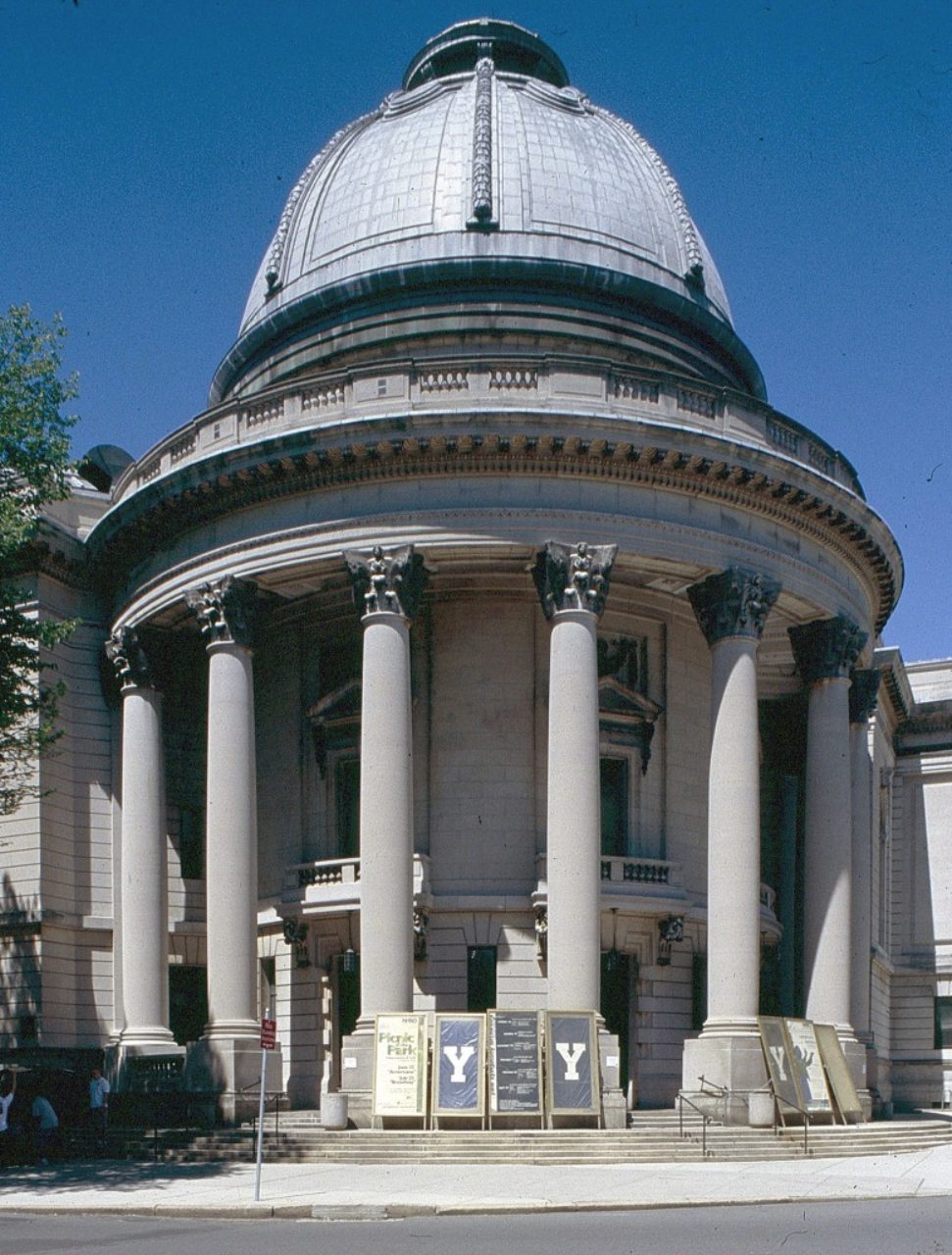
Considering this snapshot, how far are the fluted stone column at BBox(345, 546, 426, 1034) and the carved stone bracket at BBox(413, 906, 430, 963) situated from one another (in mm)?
2436

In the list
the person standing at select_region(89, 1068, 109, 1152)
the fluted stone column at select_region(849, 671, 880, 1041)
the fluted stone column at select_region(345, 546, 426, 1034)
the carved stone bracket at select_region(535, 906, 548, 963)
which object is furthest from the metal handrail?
the person standing at select_region(89, 1068, 109, 1152)

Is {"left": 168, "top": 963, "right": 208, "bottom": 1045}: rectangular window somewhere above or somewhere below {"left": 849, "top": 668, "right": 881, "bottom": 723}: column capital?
below

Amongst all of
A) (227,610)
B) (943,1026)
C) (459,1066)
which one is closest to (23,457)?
(227,610)

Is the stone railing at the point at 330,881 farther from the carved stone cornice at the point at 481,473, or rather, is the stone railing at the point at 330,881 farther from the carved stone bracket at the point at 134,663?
the carved stone cornice at the point at 481,473

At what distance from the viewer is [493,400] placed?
3378 cm

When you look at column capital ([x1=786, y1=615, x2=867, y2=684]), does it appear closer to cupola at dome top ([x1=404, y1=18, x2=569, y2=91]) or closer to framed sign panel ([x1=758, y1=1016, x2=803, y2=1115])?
framed sign panel ([x1=758, y1=1016, x2=803, y2=1115])

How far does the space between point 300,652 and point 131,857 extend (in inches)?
244

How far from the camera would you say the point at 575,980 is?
31.1m

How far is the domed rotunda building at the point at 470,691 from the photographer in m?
33.2

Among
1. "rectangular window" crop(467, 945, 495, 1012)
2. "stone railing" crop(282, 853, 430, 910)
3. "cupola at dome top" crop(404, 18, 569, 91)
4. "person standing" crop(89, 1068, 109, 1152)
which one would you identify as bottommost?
"person standing" crop(89, 1068, 109, 1152)

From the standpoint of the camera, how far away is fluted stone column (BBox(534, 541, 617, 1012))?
1232 inches

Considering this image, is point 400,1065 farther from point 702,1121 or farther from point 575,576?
point 575,576

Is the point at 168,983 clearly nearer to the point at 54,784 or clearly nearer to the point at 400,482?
the point at 54,784

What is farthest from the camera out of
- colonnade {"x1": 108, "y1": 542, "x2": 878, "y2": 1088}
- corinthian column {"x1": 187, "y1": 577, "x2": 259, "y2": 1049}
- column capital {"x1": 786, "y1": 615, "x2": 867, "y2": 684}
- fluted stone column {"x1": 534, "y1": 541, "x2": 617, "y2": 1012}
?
column capital {"x1": 786, "y1": 615, "x2": 867, "y2": 684}
